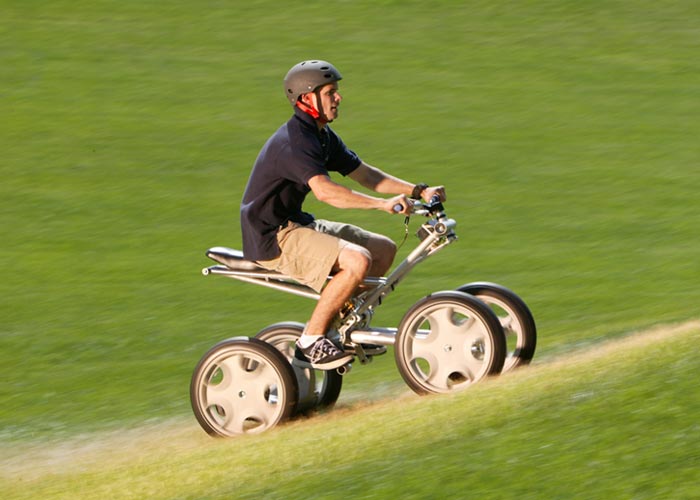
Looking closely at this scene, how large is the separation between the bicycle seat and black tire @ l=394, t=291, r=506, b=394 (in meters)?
1.14

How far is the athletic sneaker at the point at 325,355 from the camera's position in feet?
28.8

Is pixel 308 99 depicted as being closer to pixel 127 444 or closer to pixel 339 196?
pixel 339 196

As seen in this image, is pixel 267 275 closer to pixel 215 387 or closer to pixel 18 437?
pixel 215 387

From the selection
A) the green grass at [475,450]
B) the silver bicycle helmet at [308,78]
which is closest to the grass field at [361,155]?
the green grass at [475,450]

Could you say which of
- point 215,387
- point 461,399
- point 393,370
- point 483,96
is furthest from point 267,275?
point 483,96

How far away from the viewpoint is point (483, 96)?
22359mm

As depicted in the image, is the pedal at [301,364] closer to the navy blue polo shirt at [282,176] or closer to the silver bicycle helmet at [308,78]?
the navy blue polo shirt at [282,176]

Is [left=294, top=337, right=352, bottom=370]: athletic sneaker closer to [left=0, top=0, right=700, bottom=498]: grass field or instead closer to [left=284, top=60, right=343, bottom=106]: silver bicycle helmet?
[left=0, top=0, right=700, bottom=498]: grass field

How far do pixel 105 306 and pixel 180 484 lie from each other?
22.1 feet

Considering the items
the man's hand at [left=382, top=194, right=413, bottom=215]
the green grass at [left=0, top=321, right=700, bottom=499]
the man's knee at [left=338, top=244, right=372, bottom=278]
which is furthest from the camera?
the man's knee at [left=338, top=244, right=372, bottom=278]

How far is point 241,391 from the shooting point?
902 centimetres

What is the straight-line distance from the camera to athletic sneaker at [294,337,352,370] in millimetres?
8766

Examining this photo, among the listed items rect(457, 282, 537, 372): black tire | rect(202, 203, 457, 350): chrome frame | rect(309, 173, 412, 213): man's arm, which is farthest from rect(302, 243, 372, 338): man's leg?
rect(457, 282, 537, 372): black tire

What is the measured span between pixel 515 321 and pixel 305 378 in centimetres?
157
